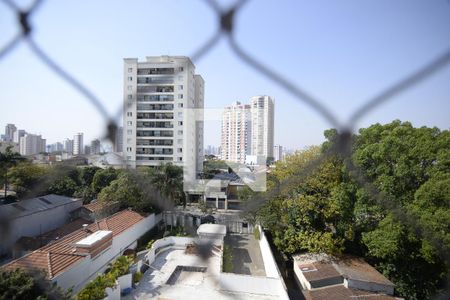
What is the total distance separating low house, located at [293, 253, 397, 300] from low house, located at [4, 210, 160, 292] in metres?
3.01

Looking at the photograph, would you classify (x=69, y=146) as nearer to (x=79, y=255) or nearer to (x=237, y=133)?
(x=79, y=255)

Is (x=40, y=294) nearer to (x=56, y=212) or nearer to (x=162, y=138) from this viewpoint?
(x=162, y=138)

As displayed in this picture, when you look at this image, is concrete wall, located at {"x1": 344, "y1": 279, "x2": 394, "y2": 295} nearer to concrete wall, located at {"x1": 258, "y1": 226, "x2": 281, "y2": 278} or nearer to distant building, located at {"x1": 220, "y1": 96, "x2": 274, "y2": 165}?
concrete wall, located at {"x1": 258, "y1": 226, "x2": 281, "y2": 278}

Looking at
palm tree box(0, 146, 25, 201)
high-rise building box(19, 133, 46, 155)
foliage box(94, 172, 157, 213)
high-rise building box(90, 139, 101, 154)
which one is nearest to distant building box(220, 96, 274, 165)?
foliage box(94, 172, 157, 213)

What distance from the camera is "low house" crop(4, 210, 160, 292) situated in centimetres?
383

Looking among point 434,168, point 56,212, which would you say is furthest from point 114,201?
point 434,168

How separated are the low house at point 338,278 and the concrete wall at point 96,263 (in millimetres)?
2997

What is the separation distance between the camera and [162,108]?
3527mm

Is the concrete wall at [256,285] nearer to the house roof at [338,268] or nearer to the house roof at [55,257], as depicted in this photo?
the house roof at [338,268]

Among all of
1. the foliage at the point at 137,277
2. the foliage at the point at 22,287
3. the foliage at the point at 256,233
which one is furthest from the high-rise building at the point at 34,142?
the foliage at the point at 256,233

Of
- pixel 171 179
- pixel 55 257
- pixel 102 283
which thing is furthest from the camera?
pixel 171 179

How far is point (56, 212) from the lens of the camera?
7.20 m

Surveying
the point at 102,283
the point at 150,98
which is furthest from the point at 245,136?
the point at 150,98

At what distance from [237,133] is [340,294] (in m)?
4.06
